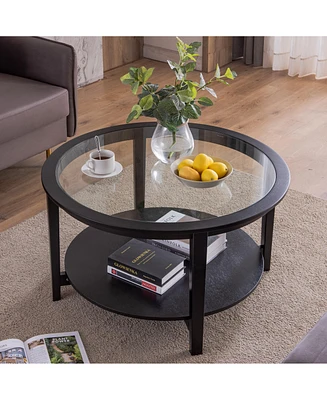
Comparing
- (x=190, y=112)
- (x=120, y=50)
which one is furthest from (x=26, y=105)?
(x=120, y=50)

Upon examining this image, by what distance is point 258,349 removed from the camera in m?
2.19

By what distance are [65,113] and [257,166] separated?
1248 millimetres

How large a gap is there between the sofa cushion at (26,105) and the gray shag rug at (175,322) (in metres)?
0.50

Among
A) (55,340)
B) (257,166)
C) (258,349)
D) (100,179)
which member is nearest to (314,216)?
(257,166)

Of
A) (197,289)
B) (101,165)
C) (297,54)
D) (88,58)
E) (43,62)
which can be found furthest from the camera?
(297,54)

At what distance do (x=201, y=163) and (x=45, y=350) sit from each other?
2.74ft

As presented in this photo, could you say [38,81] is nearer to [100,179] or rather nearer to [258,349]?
[100,179]

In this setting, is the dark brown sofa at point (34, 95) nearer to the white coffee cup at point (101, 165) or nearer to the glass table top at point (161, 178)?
the glass table top at point (161, 178)

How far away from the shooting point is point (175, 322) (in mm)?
2340

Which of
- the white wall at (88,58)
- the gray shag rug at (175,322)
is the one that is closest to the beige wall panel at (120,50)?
the white wall at (88,58)

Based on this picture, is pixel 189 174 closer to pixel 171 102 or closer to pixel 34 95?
pixel 171 102

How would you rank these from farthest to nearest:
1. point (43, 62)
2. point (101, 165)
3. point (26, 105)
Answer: point (43, 62)
point (26, 105)
point (101, 165)

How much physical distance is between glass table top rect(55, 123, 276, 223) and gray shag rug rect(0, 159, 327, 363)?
4cm

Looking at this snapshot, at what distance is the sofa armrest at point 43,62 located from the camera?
3152 millimetres
